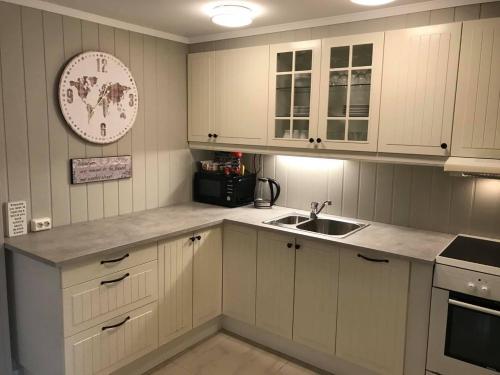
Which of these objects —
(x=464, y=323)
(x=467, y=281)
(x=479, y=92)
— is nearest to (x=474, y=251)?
(x=467, y=281)

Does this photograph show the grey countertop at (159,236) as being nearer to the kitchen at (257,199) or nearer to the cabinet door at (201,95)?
the kitchen at (257,199)

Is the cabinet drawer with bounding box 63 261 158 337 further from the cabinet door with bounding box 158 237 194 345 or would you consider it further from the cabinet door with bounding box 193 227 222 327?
the cabinet door with bounding box 193 227 222 327

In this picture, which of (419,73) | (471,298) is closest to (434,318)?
(471,298)

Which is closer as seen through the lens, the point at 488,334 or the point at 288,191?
the point at 488,334

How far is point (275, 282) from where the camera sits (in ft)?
9.14

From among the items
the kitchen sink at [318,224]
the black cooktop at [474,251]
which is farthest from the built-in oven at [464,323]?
the kitchen sink at [318,224]

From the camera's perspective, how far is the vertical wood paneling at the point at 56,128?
2.50 meters

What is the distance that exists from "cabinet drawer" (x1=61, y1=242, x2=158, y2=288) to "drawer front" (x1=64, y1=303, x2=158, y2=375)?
0.29 meters

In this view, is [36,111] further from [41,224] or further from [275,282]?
[275,282]

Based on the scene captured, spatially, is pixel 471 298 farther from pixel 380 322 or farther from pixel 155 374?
pixel 155 374

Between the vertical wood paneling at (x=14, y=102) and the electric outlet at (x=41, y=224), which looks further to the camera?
the electric outlet at (x=41, y=224)

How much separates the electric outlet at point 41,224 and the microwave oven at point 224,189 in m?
1.27

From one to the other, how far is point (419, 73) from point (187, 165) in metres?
1.96

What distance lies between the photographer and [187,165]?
3.53 metres
